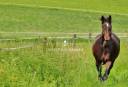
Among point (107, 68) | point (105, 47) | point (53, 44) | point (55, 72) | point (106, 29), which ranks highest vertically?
point (106, 29)

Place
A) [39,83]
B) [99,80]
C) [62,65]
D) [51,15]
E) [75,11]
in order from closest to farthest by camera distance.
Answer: [39,83], [99,80], [62,65], [51,15], [75,11]

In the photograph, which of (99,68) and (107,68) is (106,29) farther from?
(99,68)

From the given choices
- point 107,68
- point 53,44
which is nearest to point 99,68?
point 107,68

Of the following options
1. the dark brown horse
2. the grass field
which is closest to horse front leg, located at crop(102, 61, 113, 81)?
the dark brown horse

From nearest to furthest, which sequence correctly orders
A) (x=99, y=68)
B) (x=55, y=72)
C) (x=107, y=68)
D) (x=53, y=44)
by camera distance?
(x=107, y=68) < (x=99, y=68) < (x=55, y=72) < (x=53, y=44)

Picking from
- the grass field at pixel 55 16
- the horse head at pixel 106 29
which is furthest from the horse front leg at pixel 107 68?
the grass field at pixel 55 16

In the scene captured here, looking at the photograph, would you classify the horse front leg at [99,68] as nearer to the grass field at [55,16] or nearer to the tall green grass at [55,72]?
the tall green grass at [55,72]

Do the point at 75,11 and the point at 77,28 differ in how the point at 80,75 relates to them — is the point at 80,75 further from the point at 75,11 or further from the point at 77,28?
the point at 75,11

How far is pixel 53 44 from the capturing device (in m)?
17.2

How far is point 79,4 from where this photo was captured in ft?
202

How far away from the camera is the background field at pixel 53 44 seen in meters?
10.4

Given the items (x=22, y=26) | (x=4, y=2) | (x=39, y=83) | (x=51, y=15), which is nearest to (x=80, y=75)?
(x=39, y=83)

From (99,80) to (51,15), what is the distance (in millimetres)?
39079

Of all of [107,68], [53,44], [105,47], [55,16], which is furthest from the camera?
[55,16]
